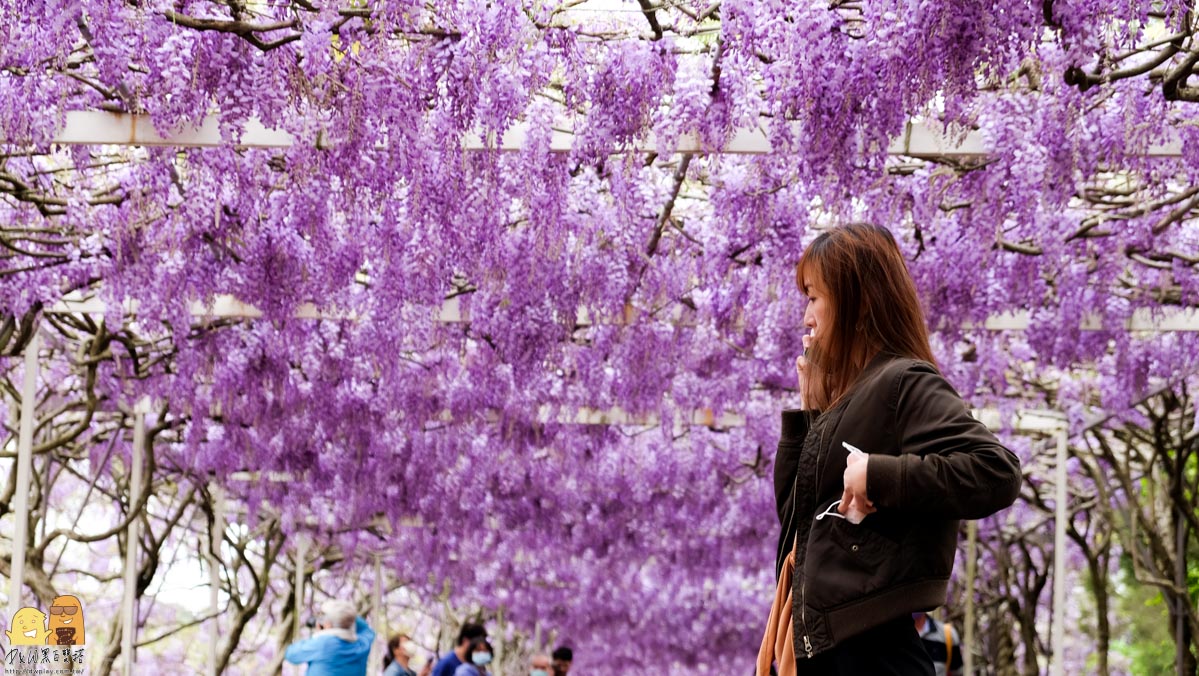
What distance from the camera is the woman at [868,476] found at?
6.77 feet

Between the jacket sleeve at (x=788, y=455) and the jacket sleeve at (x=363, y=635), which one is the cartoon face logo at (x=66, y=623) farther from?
the jacket sleeve at (x=363, y=635)

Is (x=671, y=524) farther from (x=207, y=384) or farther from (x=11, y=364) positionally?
(x=11, y=364)

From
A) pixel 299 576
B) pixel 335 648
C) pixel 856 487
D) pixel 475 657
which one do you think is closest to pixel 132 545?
pixel 475 657

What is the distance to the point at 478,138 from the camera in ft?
22.2

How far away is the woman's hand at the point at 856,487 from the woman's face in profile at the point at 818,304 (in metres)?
0.27

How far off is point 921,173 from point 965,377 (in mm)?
3958

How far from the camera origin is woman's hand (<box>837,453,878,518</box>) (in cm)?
207

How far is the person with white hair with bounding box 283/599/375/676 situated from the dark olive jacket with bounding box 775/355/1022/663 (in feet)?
22.1

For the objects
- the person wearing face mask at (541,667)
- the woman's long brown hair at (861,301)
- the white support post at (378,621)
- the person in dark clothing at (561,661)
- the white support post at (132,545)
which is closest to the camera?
the woman's long brown hair at (861,301)

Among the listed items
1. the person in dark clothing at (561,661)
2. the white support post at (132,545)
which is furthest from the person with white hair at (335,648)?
the person in dark clothing at (561,661)

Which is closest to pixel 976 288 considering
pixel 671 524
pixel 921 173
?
pixel 921 173

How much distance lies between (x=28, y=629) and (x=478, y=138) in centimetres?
300

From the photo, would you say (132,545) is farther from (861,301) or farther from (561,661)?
(861,301)

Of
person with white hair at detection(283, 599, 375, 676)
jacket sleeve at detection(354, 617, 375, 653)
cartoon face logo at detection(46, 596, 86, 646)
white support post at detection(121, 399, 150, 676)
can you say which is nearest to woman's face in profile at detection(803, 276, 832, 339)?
A: cartoon face logo at detection(46, 596, 86, 646)
